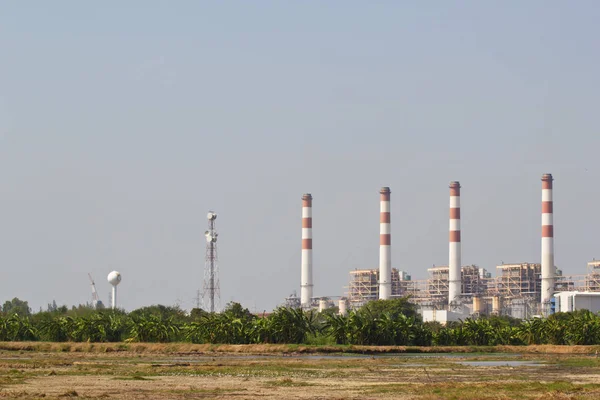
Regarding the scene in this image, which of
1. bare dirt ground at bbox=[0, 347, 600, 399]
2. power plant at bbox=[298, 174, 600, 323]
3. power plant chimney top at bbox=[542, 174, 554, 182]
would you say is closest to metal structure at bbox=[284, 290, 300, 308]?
power plant at bbox=[298, 174, 600, 323]

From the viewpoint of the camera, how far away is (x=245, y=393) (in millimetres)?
25000

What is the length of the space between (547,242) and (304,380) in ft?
305

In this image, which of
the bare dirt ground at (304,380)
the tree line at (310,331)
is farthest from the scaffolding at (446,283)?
the bare dirt ground at (304,380)

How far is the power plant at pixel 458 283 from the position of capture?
4761 inches

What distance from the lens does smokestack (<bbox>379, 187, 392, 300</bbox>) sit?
12662 centimetres

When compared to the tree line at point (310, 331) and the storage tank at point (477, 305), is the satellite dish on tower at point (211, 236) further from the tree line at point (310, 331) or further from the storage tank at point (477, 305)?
the tree line at point (310, 331)

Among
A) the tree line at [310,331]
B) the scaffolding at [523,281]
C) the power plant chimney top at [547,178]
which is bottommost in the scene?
the tree line at [310,331]

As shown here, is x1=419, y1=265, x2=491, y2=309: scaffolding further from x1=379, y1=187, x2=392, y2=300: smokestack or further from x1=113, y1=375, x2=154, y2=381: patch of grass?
x1=113, y1=375, x2=154, y2=381: patch of grass

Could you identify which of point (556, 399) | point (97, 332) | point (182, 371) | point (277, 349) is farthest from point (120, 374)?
point (97, 332)

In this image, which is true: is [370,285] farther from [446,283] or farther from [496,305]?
[496,305]

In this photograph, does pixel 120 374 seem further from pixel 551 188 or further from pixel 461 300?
pixel 461 300

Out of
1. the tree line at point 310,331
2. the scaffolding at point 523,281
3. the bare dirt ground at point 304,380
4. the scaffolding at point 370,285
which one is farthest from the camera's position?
the scaffolding at point 370,285

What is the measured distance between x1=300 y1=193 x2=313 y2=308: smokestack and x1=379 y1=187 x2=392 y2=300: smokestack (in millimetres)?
9952

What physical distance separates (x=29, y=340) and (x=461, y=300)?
75.0 metres
